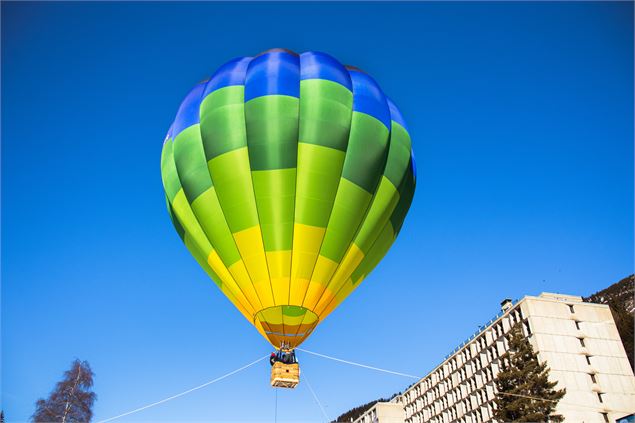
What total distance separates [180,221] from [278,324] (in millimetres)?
4579

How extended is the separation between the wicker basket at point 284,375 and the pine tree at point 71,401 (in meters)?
20.3

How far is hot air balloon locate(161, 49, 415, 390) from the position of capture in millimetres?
14406

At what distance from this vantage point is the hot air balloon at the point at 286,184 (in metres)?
14.4

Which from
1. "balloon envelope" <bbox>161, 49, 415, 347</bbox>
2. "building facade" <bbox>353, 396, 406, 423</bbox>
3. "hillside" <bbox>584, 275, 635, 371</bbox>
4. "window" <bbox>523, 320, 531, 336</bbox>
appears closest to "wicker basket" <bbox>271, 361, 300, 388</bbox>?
"balloon envelope" <bbox>161, 49, 415, 347</bbox>

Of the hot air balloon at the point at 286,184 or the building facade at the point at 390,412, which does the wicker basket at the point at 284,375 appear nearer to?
the hot air balloon at the point at 286,184

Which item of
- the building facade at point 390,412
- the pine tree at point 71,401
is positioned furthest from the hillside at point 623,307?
the pine tree at point 71,401

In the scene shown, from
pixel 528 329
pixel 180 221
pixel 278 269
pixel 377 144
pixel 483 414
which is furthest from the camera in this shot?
pixel 483 414

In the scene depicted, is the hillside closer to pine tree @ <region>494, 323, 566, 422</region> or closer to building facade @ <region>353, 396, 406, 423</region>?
pine tree @ <region>494, 323, 566, 422</region>

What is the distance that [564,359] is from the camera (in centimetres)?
4862

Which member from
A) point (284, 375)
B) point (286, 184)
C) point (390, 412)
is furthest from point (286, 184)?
point (390, 412)

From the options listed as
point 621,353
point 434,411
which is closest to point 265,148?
point 621,353

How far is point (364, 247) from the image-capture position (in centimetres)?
1548

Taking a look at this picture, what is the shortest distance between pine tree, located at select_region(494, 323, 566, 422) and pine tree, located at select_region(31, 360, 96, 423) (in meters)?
24.2

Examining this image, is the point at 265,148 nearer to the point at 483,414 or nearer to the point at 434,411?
the point at 483,414
